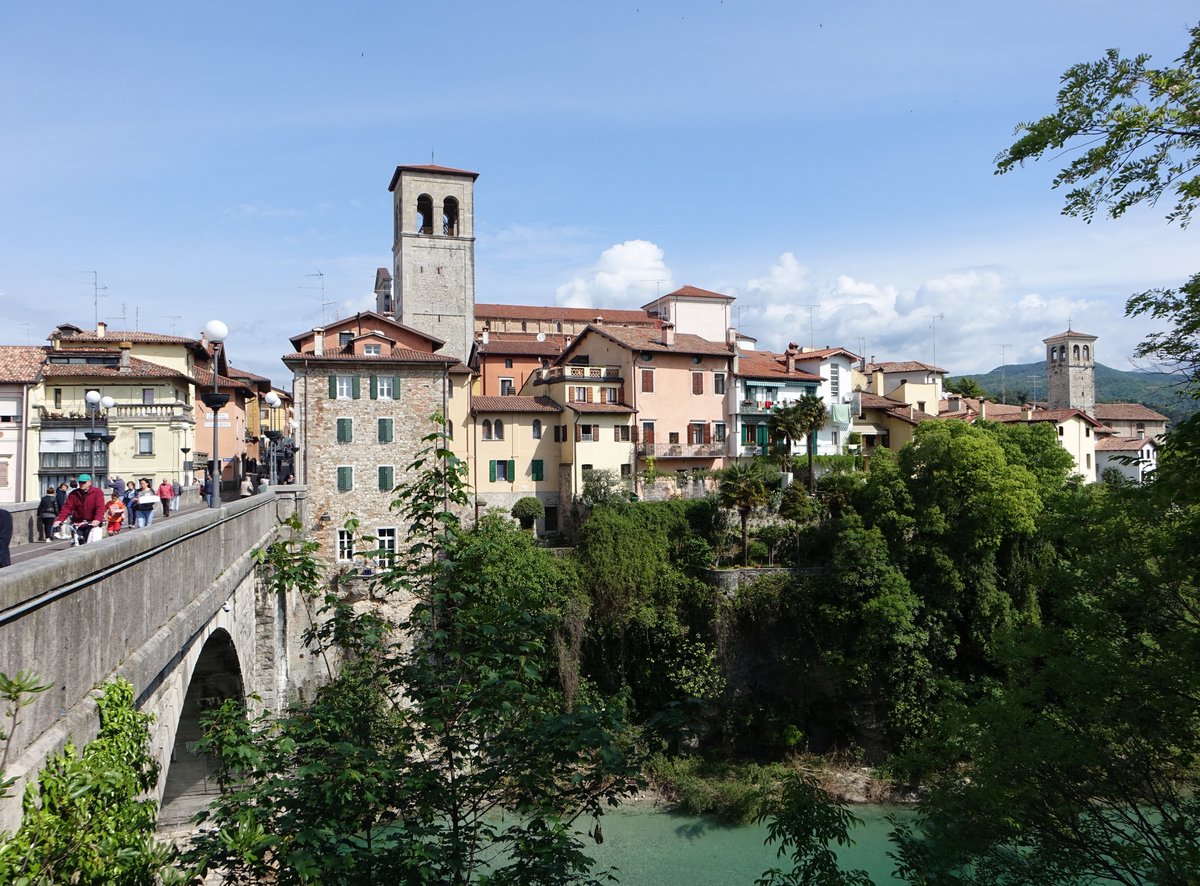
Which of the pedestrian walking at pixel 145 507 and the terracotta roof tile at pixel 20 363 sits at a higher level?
the terracotta roof tile at pixel 20 363

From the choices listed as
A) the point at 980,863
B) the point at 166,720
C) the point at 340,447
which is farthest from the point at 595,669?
the point at 166,720

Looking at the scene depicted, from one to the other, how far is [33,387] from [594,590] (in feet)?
80.3

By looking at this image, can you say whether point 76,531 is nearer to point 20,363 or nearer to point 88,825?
point 88,825

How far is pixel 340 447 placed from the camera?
33.3 meters

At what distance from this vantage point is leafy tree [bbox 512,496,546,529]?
38.7m

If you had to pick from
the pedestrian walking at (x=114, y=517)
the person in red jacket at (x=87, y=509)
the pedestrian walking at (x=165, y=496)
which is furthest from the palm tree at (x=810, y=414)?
the person in red jacket at (x=87, y=509)

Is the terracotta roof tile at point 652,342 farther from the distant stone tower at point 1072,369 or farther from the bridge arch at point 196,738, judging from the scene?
the distant stone tower at point 1072,369

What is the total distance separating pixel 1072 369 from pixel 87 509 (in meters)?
80.4

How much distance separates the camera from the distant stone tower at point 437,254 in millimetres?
52875

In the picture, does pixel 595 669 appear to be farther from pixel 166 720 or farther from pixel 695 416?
pixel 166 720

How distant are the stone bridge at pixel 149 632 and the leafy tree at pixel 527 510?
2211 cm

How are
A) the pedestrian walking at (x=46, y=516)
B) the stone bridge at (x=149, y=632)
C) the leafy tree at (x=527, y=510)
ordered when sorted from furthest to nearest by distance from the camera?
the leafy tree at (x=527, y=510) → the pedestrian walking at (x=46, y=516) → the stone bridge at (x=149, y=632)

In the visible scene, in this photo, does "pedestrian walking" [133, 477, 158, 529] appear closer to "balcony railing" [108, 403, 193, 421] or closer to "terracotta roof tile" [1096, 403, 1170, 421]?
"balcony railing" [108, 403, 193, 421]

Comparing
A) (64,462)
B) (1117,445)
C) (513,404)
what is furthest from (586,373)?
(1117,445)
